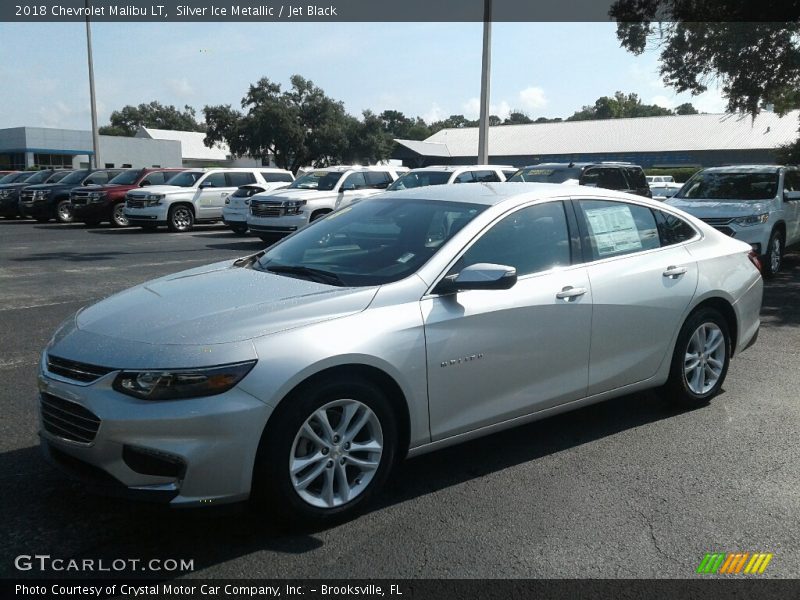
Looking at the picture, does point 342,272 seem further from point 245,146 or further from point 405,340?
point 245,146

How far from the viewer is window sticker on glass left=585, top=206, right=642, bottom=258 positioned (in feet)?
16.1

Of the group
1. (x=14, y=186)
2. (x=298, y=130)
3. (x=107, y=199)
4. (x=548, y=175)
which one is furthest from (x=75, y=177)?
(x=298, y=130)

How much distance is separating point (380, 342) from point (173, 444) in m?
1.08

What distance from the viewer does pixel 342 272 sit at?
4258mm

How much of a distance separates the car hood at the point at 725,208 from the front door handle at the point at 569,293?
25.1ft

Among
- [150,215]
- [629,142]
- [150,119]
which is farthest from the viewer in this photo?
[150,119]

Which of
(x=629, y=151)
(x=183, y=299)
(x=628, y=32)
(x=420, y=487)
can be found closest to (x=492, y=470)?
(x=420, y=487)

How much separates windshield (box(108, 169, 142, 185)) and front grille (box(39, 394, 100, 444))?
2080 cm

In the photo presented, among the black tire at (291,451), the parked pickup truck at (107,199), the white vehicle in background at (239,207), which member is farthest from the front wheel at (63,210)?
the black tire at (291,451)

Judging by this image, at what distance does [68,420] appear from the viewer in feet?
11.2

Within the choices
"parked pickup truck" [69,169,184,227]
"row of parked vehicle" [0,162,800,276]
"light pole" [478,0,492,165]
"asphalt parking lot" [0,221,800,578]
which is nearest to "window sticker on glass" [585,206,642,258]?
"asphalt parking lot" [0,221,800,578]

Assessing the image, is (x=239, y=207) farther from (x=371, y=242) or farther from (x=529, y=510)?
(x=529, y=510)

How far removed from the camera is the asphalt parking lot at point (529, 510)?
11.0 feet

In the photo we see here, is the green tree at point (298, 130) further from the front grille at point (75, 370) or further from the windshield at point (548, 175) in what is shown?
the front grille at point (75, 370)
